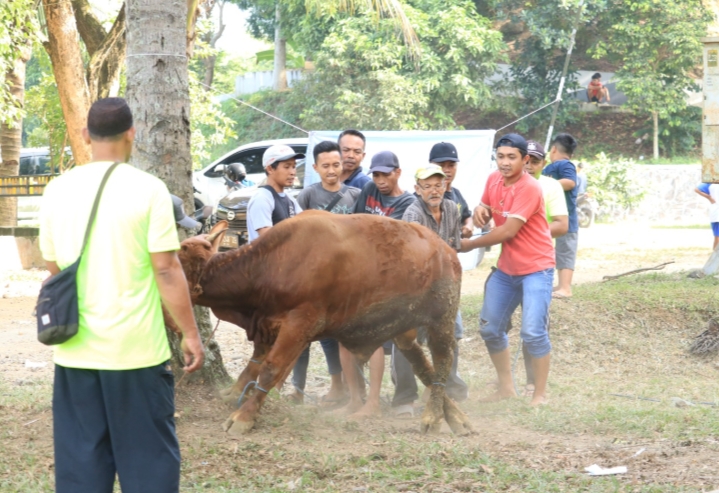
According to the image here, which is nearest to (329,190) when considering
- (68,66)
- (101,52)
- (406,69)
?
(68,66)

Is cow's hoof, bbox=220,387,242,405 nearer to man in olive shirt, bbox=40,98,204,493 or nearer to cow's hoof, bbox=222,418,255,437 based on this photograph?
cow's hoof, bbox=222,418,255,437

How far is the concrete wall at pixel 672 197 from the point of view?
981 inches

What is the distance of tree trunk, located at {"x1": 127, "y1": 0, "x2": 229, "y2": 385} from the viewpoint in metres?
5.85

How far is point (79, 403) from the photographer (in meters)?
3.54

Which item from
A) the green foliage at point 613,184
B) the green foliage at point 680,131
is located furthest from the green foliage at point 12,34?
the green foliage at point 680,131

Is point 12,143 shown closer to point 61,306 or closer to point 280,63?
point 61,306

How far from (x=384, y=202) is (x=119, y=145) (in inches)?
130

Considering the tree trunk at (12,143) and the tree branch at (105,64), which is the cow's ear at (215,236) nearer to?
the tree branch at (105,64)

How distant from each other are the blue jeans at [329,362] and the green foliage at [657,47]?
21421 millimetres

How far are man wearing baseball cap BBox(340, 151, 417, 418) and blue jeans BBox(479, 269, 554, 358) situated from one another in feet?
2.54

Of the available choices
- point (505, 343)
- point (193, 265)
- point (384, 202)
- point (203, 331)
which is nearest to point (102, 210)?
point (193, 265)

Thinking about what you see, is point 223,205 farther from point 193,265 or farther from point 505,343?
point 193,265

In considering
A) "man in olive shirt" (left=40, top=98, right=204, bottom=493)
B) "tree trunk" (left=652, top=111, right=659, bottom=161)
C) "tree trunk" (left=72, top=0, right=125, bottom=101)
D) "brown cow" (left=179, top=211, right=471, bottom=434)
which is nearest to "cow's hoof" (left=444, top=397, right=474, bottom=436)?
"brown cow" (left=179, top=211, right=471, bottom=434)

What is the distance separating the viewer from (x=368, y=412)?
657cm
